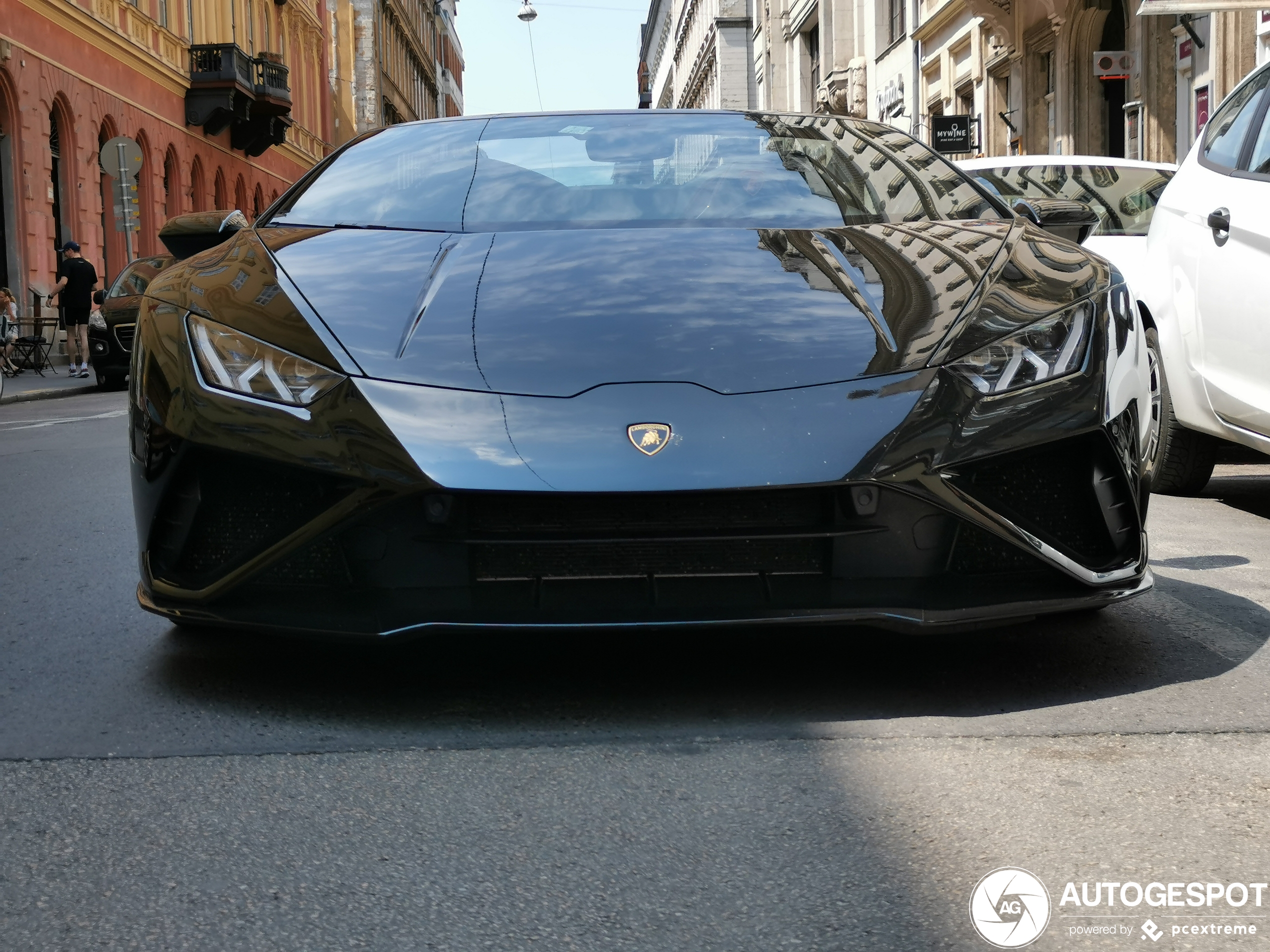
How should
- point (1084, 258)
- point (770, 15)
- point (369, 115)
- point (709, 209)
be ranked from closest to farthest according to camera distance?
point (1084, 258) < point (709, 209) < point (770, 15) < point (369, 115)

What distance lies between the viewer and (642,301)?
3195mm

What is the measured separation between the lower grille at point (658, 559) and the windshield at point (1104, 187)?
6.61m

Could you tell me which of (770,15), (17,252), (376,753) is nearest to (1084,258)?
(376,753)

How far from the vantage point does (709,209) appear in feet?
12.8

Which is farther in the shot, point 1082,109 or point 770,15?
point 770,15

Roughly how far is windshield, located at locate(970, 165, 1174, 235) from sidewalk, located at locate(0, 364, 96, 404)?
10375 millimetres

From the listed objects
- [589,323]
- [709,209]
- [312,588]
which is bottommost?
[312,588]

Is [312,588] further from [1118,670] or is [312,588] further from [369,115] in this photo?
[369,115]

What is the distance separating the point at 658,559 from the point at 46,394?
1557cm

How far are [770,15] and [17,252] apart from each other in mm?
30112

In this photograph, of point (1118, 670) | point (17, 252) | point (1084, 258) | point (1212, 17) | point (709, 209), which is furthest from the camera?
point (17, 252)

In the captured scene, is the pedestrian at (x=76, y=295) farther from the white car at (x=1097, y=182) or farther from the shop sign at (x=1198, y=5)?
the white car at (x=1097, y=182)

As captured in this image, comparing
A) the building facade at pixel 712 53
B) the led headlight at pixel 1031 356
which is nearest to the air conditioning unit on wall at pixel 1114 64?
the led headlight at pixel 1031 356

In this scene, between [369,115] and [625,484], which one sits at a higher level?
[369,115]
